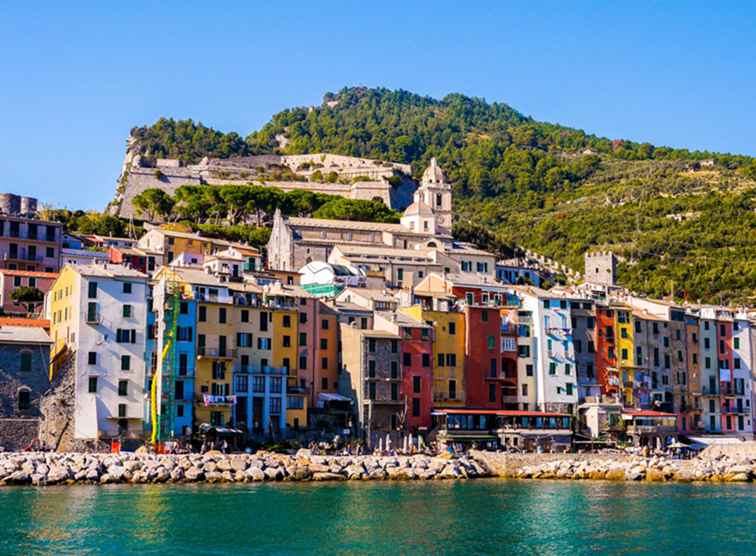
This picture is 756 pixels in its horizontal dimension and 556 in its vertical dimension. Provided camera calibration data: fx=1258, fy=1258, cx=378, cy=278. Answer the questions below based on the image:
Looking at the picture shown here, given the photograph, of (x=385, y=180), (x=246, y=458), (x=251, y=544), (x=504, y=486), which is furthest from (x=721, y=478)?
(x=385, y=180)

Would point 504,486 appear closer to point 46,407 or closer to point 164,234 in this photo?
point 46,407

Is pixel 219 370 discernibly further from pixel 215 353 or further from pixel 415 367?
pixel 415 367

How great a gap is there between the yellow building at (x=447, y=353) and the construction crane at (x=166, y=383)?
15624 mm

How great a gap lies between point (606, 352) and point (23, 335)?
36.4 m

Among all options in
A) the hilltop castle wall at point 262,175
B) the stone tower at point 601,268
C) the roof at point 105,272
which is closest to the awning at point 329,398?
the roof at point 105,272

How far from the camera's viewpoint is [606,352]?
79.0 meters

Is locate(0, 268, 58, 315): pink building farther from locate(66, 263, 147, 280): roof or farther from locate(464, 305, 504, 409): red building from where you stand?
locate(464, 305, 504, 409): red building

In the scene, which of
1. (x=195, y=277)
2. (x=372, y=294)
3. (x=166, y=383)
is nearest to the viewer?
(x=166, y=383)

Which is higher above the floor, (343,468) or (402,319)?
(402,319)

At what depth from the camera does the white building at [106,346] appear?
60375mm

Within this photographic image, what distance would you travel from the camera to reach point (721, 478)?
2539 inches

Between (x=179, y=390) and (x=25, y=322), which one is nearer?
(x=179, y=390)

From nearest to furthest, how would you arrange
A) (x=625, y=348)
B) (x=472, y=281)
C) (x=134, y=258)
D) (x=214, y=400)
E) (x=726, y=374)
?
(x=214, y=400), (x=625, y=348), (x=472, y=281), (x=726, y=374), (x=134, y=258)

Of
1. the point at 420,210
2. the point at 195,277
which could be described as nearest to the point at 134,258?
the point at 195,277
